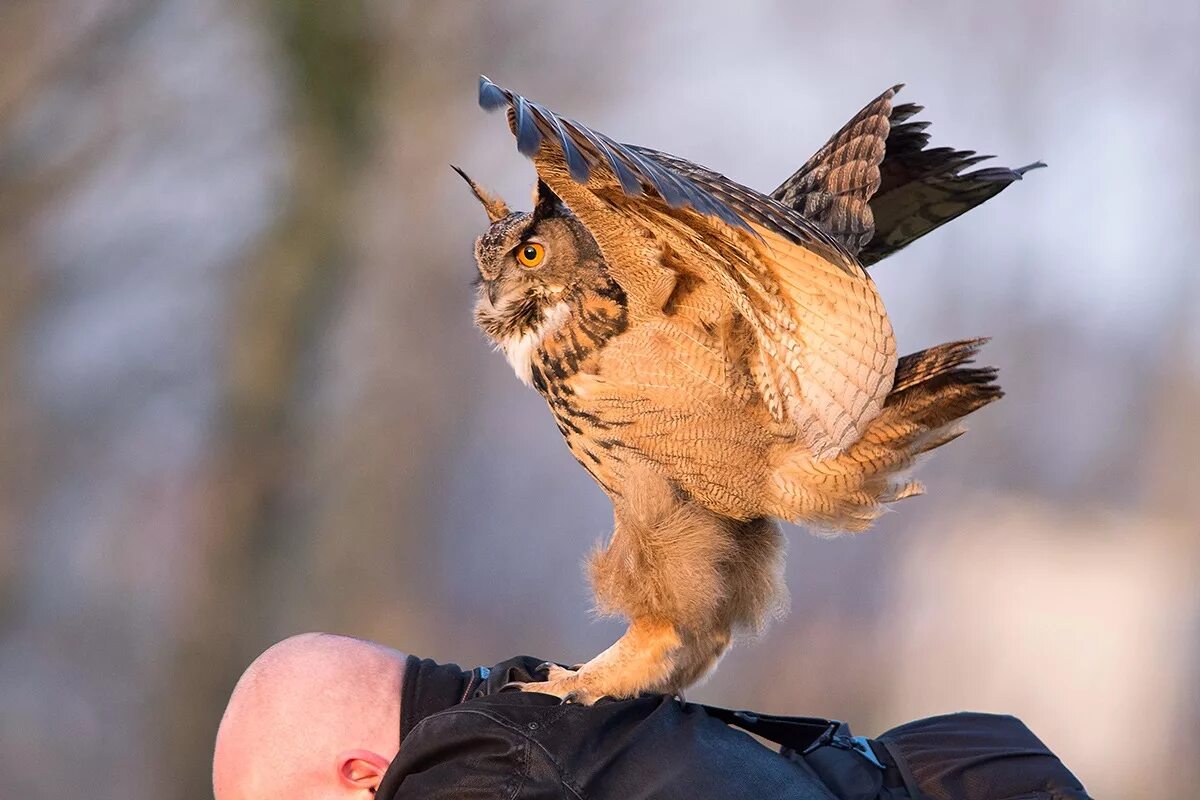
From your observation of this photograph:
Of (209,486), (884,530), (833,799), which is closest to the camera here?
(833,799)

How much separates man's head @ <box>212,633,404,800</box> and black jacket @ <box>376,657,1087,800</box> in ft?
0.14

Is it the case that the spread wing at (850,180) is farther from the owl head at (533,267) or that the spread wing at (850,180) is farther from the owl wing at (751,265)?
the owl head at (533,267)

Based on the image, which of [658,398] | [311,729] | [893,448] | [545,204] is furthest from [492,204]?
[311,729]

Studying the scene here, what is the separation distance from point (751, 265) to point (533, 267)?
1.30ft

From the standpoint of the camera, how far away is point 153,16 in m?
3.14

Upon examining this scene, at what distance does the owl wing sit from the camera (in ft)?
3.70

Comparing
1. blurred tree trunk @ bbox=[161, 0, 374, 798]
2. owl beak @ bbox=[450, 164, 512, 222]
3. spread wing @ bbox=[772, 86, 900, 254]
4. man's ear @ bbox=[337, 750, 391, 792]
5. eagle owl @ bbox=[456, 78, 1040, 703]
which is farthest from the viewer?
blurred tree trunk @ bbox=[161, 0, 374, 798]

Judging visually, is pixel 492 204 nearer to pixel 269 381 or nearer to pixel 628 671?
pixel 628 671

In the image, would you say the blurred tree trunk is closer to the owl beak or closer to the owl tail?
the owl beak

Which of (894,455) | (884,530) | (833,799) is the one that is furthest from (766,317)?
(884,530)

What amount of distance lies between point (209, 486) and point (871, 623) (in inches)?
87.3

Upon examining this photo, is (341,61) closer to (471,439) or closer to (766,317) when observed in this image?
(471,439)

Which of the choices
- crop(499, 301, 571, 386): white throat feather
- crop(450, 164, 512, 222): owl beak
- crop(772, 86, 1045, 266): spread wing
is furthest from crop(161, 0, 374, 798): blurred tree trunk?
crop(772, 86, 1045, 266): spread wing

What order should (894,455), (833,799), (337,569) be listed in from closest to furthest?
(833,799), (894,455), (337,569)
